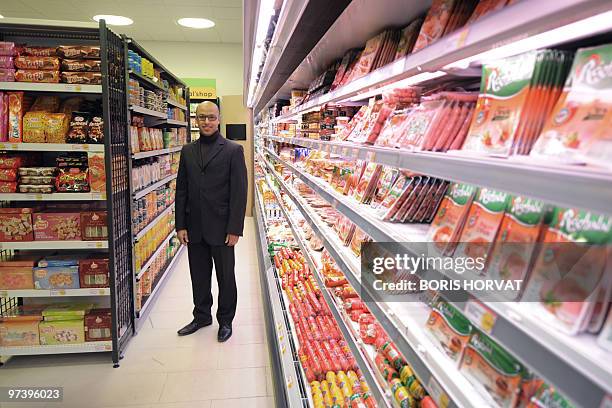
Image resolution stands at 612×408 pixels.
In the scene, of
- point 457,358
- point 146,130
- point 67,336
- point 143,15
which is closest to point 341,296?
point 457,358

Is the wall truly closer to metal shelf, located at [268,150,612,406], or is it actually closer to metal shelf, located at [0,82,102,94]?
metal shelf, located at [0,82,102,94]

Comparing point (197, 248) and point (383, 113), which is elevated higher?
point (383, 113)

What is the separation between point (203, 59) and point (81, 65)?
7.10m

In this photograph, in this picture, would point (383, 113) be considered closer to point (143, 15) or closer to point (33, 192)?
point (33, 192)

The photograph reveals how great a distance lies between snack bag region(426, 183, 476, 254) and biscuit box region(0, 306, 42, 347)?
2930 millimetres

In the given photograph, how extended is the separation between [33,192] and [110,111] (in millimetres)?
734

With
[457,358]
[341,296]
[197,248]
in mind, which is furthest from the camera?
[197,248]

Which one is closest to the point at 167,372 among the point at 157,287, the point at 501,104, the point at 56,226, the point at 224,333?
the point at 224,333

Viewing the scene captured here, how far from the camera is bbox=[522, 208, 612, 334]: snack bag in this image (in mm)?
627

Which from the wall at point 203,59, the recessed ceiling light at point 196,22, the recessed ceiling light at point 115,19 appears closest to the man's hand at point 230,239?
the recessed ceiling light at point 196,22

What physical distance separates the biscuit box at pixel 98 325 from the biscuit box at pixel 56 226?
0.55 meters

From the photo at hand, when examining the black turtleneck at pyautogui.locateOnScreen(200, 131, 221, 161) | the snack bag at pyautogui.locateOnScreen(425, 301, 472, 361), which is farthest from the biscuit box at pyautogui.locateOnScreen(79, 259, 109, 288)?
the snack bag at pyautogui.locateOnScreen(425, 301, 472, 361)

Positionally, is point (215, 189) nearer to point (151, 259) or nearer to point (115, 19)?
point (151, 259)

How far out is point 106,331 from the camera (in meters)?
2.90
